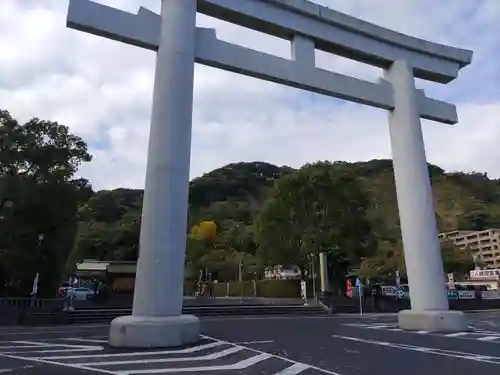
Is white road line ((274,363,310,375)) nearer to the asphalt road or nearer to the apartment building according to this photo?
the asphalt road

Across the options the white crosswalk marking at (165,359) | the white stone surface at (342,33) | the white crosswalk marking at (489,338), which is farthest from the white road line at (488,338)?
the white stone surface at (342,33)

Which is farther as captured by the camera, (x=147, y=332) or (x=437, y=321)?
(x=437, y=321)

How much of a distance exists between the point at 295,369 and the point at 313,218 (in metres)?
23.0

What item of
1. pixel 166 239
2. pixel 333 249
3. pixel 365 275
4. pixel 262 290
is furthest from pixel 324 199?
pixel 166 239

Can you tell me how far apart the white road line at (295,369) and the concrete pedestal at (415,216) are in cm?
586

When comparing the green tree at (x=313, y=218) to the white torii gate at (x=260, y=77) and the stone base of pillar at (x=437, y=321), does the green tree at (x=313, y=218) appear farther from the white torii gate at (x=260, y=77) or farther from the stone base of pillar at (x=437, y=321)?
the stone base of pillar at (x=437, y=321)

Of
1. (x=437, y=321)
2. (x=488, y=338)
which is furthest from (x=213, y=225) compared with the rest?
(x=488, y=338)

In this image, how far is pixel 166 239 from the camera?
8297mm

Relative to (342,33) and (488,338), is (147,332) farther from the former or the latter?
(342,33)

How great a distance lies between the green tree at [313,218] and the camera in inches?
1109

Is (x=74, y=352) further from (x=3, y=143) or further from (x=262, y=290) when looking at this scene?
(x=262, y=290)

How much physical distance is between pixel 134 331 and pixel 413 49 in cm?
1019

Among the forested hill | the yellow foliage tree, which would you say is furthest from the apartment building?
the yellow foliage tree

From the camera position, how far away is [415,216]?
11.3 metres
